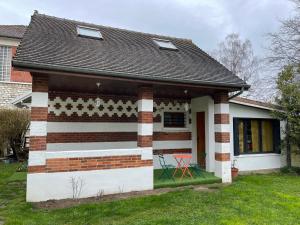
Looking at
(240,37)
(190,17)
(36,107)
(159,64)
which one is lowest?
(36,107)

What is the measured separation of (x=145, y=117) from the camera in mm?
7652

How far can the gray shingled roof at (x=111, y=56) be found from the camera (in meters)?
6.69

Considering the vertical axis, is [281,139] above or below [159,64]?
below

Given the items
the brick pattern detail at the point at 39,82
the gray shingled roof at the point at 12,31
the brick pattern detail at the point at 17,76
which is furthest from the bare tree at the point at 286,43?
the gray shingled roof at the point at 12,31

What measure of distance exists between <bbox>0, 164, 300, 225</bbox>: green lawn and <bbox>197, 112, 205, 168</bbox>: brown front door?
285 centimetres

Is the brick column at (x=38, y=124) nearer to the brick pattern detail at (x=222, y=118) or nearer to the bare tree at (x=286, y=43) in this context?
the brick pattern detail at (x=222, y=118)

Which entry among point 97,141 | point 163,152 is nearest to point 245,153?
point 163,152

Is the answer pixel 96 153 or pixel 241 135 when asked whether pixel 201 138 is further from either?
pixel 96 153

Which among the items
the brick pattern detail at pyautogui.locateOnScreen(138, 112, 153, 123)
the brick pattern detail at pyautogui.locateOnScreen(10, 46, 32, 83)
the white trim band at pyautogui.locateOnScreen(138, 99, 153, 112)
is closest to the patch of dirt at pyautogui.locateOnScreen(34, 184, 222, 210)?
the brick pattern detail at pyautogui.locateOnScreen(138, 112, 153, 123)

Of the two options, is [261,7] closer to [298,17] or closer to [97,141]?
[298,17]

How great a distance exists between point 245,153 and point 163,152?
343cm

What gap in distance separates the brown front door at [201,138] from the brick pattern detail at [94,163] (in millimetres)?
3490

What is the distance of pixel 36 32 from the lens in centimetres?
859

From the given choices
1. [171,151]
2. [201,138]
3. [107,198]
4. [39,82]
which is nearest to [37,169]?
[107,198]
